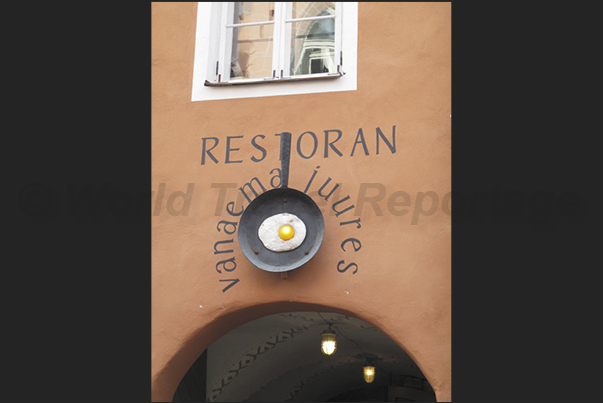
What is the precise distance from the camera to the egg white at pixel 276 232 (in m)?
6.38

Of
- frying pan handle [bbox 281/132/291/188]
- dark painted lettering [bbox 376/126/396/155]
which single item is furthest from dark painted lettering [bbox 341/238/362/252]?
dark painted lettering [bbox 376/126/396/155]

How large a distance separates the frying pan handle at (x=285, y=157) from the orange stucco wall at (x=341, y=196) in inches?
3.4

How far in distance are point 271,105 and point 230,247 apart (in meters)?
1.14

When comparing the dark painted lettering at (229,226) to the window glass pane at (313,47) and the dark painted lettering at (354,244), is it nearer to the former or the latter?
the dark painted lettering at (354,244)

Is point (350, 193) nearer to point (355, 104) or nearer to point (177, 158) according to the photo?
point (355, 104)

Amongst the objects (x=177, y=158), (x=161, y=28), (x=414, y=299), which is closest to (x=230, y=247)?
(x=177, y=158)

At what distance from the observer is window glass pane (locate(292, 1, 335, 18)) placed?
7094 mm

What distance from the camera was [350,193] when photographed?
6492mm

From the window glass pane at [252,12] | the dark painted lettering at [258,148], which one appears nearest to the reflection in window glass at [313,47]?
the window glass pane at [252,12]

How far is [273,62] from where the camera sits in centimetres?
700

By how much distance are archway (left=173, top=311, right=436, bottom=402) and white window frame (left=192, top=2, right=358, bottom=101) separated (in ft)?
7.60

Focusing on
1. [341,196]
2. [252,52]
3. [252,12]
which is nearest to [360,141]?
[341,196]

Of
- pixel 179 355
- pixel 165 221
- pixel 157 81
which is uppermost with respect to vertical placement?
pixel 157 81

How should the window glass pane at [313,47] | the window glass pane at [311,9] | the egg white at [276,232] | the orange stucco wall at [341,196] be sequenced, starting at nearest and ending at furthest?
the orange stucco wall at [341,196]
the egg white at [276,232]
the window glass pane at [313,47]
the window glass pane at [311,9]
